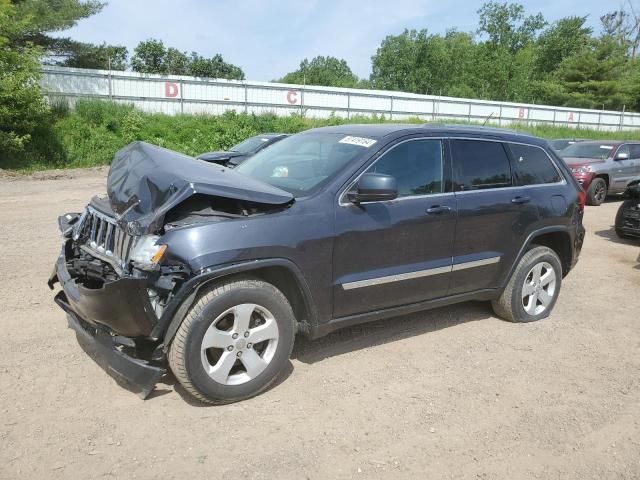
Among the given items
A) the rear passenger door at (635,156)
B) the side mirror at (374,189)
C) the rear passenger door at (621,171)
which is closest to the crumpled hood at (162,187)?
the side mirror at (374,189)

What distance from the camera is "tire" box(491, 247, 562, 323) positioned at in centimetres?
496

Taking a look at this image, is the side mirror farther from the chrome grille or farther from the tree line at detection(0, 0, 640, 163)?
the tree line at detection(0, 0, 640, 163)

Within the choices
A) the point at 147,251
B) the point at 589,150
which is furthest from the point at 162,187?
the point at 589,150

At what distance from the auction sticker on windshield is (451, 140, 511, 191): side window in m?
0.79

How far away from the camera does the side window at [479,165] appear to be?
4434 millimetres

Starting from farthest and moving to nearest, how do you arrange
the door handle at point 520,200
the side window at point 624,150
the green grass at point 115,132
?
the green grass at point 115,132 < the side window at point 624,150 < the door handle at point 520,200

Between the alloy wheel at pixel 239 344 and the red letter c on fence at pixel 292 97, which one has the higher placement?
the red letter c on fence at pixel 292 97

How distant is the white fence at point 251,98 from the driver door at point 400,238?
18766 mm

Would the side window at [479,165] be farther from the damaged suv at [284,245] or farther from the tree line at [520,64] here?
the tree line at [520,64]

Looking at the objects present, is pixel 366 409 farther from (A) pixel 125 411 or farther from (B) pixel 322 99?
(B) pixel 322 99

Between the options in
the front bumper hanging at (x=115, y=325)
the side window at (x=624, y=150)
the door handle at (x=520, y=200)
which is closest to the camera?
the front bumper hanging at (x=115, y=325)

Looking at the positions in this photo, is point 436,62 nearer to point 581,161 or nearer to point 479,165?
point 581,161

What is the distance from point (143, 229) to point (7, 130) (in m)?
17.3

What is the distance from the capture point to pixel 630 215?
29.6 feet
